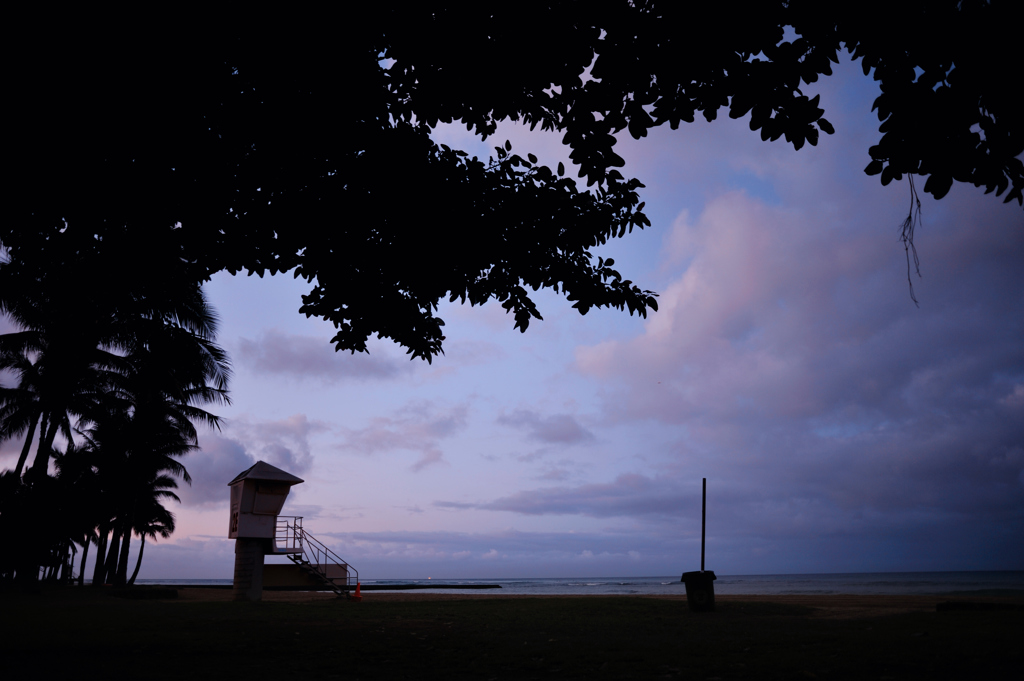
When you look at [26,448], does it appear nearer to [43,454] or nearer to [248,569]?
[43,454]

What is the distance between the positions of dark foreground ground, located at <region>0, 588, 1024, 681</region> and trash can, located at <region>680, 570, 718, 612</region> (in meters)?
0.97

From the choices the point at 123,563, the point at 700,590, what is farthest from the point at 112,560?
the point at 700,590

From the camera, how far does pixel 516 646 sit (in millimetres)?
9125

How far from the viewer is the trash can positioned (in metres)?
15.1

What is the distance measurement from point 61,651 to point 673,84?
9698 millimetres

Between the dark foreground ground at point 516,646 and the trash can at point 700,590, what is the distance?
3.18 ft

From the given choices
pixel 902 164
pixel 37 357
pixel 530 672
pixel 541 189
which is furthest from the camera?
pixel 37 357

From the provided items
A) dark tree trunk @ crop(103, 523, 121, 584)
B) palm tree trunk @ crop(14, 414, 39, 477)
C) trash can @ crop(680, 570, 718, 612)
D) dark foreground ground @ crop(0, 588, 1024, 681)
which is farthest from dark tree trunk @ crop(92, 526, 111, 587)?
trash can @ crop(680, 570, 718, 612)

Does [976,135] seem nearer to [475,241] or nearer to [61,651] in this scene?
[475,241]

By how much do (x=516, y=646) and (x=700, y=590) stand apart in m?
7.52

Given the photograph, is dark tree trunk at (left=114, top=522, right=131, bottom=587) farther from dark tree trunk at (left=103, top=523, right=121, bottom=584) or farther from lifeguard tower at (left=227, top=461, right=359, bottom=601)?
lifeguard tower at (left=227, top=461, right=359, bottom=601)

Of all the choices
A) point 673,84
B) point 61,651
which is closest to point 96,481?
point 61,651

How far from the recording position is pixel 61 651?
8.34 meters

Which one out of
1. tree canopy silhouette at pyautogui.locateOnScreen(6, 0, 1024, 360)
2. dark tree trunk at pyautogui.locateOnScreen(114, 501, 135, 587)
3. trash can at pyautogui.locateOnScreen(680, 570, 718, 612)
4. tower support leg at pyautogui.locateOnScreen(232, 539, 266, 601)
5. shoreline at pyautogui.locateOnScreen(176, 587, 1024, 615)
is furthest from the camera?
dark tree trunk at pyautogui.locateOnScreen(114, 501, 135, 587)
